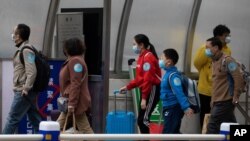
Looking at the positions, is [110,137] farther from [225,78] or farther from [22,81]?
[22,81]

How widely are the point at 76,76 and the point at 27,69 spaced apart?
932mm

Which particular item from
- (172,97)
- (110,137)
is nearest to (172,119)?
(172,97)

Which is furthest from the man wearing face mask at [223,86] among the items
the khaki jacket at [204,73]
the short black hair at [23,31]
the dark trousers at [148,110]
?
the short black hair at [23,31]

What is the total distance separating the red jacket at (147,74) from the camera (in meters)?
9.71

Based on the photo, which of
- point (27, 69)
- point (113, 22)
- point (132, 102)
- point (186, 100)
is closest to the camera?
point (186, 100)

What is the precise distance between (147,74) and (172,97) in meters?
0.87

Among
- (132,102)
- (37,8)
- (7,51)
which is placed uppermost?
(37,8)

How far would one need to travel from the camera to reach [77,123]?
8930 mm

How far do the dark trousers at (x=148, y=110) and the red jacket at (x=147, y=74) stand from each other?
0.23 ft

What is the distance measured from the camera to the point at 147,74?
973 centimetres

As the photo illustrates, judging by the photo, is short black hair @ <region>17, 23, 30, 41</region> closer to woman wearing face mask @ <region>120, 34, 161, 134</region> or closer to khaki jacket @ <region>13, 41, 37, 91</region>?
khaki jacket @ <region>13, 41, 37, 91</region>

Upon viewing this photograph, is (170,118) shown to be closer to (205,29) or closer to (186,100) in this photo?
(186,100)

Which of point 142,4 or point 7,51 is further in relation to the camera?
point 142,4

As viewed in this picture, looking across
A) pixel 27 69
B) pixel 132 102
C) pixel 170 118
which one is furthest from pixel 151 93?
pixel 132 102
